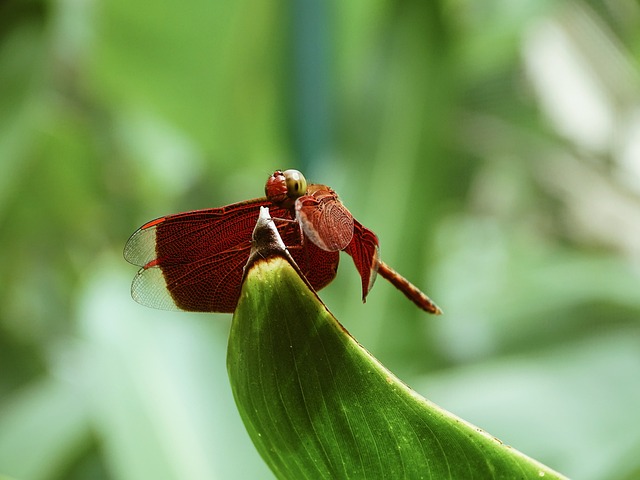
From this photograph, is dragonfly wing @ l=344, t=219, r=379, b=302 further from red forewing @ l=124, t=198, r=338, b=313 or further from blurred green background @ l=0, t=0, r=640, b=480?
blurred green background @ l=0, t=0, r=640, b=480

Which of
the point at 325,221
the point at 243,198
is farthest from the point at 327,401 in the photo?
the point at 243,198

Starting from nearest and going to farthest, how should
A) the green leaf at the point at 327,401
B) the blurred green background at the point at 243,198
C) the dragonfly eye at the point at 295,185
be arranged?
1. the green leaf at the point at 327,401
2. the dragonfly eye at the point at 295,185
3. the blurred green background at the point at 243,198

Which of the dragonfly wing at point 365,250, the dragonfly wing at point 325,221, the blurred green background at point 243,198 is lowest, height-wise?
the blurred green background at point 243,198

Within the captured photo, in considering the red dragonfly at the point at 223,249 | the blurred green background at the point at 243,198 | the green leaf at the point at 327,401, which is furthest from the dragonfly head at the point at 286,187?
the blurred green background at the point at 243,198

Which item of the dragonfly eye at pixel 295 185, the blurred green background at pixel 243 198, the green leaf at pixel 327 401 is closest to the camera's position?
the green leaf at pixel 327 401

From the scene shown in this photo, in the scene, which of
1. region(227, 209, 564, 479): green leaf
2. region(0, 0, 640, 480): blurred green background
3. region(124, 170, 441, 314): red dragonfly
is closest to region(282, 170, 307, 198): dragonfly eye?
region(124, 170, 441, 314): red dragonfly

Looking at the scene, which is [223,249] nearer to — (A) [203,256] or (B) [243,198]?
(A) [203,256]

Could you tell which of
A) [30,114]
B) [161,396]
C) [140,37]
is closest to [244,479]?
[161,396]

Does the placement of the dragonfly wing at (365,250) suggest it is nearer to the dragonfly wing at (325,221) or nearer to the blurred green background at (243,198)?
the dragonfly wing at (325,221)
